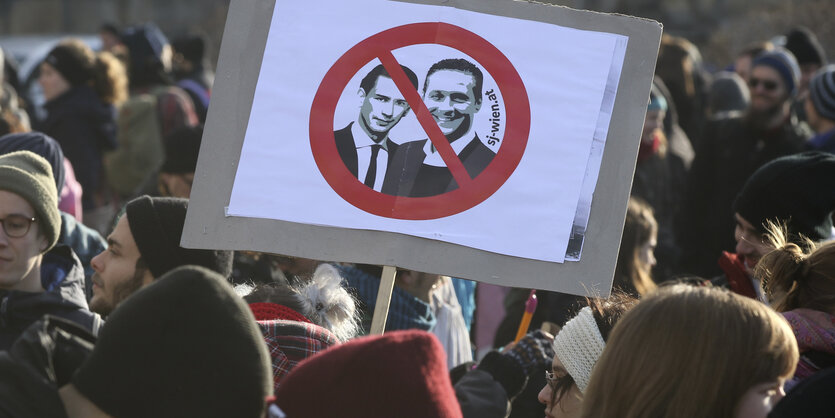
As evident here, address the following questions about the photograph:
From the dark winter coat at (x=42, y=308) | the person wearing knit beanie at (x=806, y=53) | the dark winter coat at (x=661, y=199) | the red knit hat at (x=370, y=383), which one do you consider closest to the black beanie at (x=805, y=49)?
the person wearing knit beanie at (x=806, y=53)

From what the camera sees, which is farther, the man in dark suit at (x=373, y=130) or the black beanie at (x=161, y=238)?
the black beanie at (x=161, y=238)

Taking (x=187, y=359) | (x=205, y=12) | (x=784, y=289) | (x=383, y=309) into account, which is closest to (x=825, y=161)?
(x=784, y=289)

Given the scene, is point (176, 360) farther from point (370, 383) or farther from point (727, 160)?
point (727, 160)

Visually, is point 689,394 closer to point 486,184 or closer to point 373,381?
point 373,381

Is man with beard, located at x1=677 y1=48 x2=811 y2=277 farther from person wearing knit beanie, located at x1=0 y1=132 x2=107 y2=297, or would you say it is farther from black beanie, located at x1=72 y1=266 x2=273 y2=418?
black beanie, located at x1=72 y1=266 x2=273 y2=418

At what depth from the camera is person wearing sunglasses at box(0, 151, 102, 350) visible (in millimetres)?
3250

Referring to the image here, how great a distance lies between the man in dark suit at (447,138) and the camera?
282 centimetres

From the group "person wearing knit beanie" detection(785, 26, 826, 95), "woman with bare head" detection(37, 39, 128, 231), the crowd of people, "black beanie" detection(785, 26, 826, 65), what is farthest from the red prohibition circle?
"black beanie" detection(785, 26, 826, 65)

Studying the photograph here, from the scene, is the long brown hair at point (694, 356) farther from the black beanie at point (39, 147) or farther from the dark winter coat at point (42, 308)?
the black beanie at point (39, 147)

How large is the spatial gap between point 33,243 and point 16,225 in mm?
83

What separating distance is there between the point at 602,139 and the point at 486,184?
1.15 ft

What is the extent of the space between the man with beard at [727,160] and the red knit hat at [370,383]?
3.98 metres

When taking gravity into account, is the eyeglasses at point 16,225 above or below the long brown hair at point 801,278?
below

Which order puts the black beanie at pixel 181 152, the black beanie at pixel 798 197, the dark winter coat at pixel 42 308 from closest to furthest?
the dark winter coat at pixel 42 308, the black beanie at pixel 798 197, the black beanie at pixel 181 152
